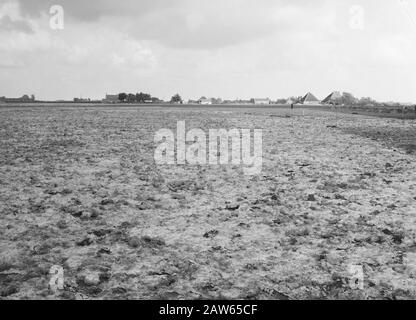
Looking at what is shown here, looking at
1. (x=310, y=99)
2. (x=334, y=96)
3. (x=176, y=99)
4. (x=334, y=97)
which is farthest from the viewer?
(x=176, y=99)

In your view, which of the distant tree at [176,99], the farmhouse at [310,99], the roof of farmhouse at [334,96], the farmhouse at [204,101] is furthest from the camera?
Result: the farmhouse at [204,101]

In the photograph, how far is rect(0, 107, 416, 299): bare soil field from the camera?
166 inches

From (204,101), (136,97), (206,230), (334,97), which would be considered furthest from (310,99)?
(206,230)

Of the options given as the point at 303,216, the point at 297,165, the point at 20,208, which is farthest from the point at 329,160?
the point at 20,208

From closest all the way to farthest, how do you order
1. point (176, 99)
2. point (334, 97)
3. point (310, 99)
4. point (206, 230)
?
1. point (206, 230)
2. point (334, 97)
3. point (310, 99)
4. point (176, 99)

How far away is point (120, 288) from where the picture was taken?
413 cm

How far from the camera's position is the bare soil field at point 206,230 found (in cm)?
422

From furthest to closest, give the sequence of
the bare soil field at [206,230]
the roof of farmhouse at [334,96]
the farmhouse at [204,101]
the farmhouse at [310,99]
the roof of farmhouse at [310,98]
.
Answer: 1. the farmhouse at [204,101]
2. the roof of farmhouse at [310,98]
3. the farmhouse at [310,99]
4. the roof of farmhouse at [334,96]
5. the bare soil field at [206,230]

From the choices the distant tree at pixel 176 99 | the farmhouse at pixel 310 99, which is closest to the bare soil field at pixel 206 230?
the farmhouse at pixel 310 99

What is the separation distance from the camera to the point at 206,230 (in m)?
5.87

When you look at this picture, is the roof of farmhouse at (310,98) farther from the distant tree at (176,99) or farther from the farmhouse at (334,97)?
the distant tree at (176,99)

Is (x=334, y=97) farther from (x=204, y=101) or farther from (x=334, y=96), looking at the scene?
(x=204, y=101)
